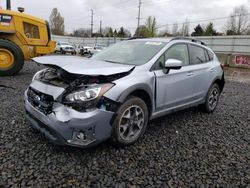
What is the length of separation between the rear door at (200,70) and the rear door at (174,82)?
0.58ft

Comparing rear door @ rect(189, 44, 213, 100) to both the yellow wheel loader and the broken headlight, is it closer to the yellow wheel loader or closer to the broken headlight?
the broken headlight

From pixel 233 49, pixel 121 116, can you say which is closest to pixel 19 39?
pixel 121 116

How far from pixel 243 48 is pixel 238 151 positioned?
59.2ft

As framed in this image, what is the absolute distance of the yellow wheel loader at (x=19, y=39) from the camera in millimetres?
8250

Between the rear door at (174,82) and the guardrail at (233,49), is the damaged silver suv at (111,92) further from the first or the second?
the guardrail at (233,49)

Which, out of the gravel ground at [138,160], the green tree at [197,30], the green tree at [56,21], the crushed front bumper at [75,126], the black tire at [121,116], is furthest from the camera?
the green tree at [56,21]

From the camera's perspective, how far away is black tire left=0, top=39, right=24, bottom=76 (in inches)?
321

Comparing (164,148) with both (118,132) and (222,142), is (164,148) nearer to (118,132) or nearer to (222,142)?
(118,132)

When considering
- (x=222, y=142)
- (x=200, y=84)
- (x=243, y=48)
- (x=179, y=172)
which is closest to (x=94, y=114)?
(x=179, y=172)

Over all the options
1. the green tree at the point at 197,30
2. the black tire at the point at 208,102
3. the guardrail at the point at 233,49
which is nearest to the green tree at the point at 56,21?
the green tree at the point at 197,30

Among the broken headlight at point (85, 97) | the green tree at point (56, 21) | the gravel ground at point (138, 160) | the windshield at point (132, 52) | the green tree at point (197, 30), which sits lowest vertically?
the gravel ground at point (138, 160)

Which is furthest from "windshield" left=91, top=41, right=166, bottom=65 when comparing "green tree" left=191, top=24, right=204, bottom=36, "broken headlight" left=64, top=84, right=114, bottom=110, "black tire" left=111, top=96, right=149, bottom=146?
"green tree" left=191, top=24, right=204, bottom=36

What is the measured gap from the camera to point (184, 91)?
4.11 meters

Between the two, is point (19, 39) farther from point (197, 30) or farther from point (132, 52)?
point (197, 30)
